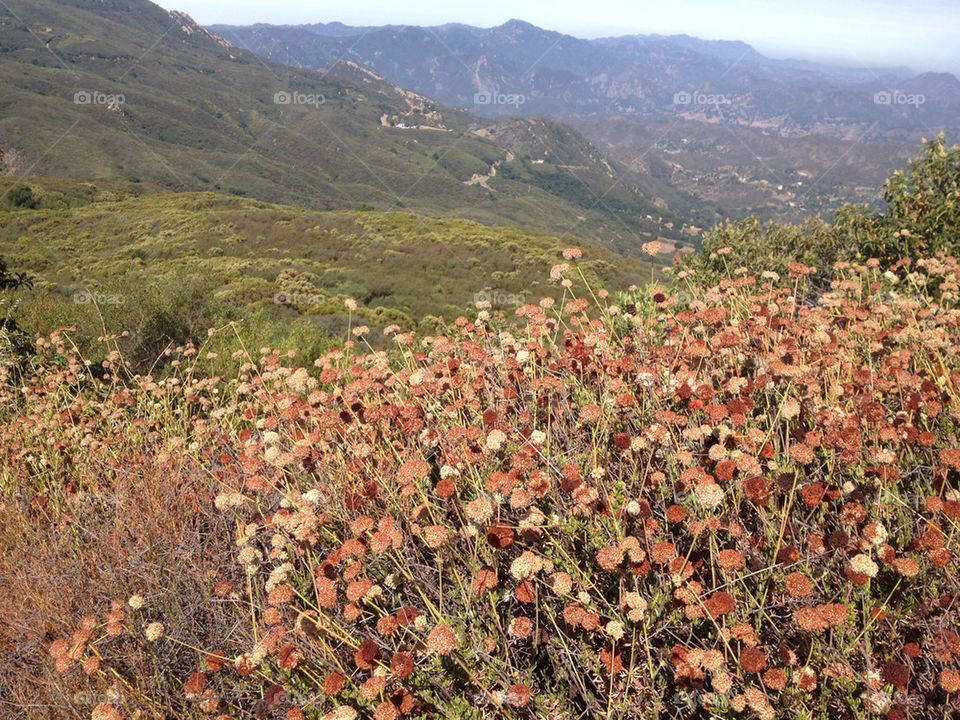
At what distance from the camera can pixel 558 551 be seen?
187 cm

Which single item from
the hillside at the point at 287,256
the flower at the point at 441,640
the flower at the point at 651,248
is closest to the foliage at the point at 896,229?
the flower at the point at 651,248

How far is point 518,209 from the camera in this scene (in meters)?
186

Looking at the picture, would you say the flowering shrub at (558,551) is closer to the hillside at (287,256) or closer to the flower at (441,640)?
the flower at (441,640)

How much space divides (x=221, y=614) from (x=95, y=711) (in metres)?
0.48

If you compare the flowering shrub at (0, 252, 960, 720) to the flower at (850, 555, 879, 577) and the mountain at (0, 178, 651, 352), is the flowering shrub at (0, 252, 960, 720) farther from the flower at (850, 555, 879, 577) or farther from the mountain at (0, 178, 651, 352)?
the mountain at (0, 178, 651, 352)

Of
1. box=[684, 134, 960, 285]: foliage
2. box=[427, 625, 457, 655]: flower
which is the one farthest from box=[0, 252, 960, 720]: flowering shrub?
box=[684, 134, 960, 285]: foliage

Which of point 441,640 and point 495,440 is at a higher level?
point 495,440

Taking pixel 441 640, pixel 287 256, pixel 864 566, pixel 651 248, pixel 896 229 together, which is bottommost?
pixel 287 256

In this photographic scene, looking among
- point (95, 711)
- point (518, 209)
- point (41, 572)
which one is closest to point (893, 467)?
point (95, 711)

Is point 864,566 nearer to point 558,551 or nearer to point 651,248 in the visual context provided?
point 558,551

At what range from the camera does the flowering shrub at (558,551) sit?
1.56 meters

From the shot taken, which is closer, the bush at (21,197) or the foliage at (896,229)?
the foliage at (896,229)

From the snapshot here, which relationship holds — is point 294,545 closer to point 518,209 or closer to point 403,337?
point 403,337

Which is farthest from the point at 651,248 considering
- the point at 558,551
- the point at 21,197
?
the point at 21,197
